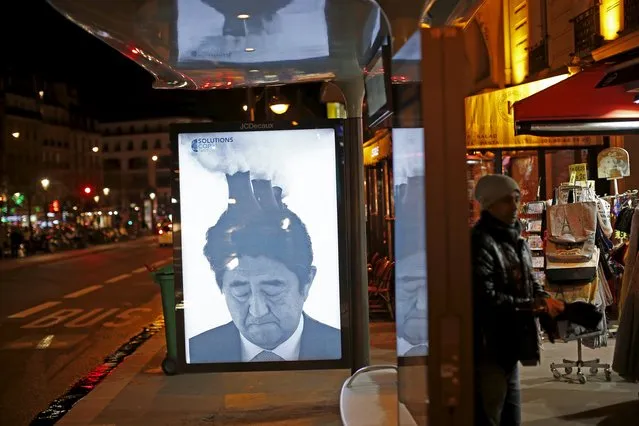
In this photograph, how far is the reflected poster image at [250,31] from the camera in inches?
196

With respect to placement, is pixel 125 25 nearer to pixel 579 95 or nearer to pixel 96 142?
pixel 579 95

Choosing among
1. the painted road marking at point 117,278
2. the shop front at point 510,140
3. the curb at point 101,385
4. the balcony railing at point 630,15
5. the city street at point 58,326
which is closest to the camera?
the curb at point 101,385

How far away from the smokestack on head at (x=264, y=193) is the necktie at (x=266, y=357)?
137 centimetres

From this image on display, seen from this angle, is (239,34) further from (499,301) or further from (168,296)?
(168,296)

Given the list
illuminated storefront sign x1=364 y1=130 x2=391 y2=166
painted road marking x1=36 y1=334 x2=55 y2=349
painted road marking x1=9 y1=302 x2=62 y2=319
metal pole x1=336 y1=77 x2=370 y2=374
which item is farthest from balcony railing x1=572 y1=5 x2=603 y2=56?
painted road marking x1=9 y1=302 x2=62 y2=319

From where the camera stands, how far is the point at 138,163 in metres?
140

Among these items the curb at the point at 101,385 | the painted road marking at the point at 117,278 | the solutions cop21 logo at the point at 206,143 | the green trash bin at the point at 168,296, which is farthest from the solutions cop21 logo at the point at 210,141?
the painted road marking at the point at 117,278

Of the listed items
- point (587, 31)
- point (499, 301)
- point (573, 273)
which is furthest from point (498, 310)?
point (587, 31)

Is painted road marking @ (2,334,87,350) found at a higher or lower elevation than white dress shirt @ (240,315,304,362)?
lower

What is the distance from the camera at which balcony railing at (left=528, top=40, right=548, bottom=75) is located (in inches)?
443

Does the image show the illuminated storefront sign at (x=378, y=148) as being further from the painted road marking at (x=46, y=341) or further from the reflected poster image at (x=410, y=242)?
the reflected poster image at (x=410, y=242)

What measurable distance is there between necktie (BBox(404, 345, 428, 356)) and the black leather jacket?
2.15ft

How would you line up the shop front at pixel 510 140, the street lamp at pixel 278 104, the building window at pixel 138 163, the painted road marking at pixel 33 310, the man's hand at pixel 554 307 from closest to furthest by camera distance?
the man's hand at pixel 554 307
the shop front at pixel 510 140
the street lamp at pixel 278 104
the painted road marking at pixel 33 310
the building window at pixel 138 163

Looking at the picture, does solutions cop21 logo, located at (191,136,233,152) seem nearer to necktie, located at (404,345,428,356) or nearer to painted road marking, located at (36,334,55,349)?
necktie, located at (404,345,428,356)
